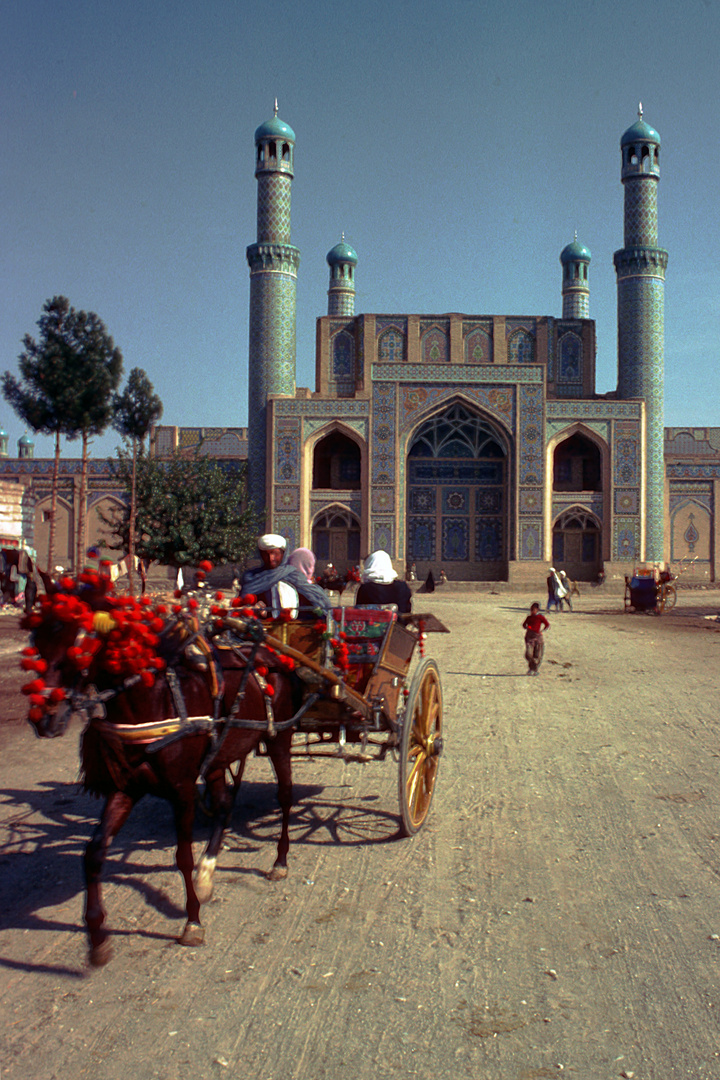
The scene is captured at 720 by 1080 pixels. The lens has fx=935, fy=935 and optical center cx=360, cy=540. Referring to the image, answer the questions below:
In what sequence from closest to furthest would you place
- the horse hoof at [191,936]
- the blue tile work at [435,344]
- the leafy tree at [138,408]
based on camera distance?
the horse hoof at [191,936]
the leafy tree at [138,408]
the blue tile work at [435,344]

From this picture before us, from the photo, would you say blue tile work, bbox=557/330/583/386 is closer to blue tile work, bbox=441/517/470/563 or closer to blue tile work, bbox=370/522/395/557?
blue tile work, bbox=441/517/470/563

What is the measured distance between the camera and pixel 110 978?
3346 millimetres

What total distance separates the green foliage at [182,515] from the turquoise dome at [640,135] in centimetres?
2068

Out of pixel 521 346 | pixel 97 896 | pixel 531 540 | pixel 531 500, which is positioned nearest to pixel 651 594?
pixel 531 540

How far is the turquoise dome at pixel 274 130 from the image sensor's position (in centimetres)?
3616

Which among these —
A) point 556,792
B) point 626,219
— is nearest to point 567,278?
point 626,219

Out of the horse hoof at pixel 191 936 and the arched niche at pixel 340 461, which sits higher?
the arched niche at pixel 340 461

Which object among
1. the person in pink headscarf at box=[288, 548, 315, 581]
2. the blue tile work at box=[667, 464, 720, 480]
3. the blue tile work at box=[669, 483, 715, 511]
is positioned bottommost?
the person in pink headscarf at box=[288, 548, 315, 581]

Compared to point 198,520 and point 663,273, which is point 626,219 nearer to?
point 663,273

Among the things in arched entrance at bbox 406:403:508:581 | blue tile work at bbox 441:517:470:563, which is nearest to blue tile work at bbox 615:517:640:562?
arched entrance at bbox 406:403:508:581

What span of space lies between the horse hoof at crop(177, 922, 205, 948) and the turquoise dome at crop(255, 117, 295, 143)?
36.8 m

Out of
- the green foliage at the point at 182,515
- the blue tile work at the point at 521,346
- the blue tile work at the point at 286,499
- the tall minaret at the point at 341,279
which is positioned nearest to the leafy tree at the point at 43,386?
the green foliage at the point at 182,515

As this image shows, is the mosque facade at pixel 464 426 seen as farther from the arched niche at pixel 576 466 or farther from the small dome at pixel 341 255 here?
the small dome at pixel 341 255

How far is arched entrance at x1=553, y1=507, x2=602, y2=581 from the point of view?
119 feet
